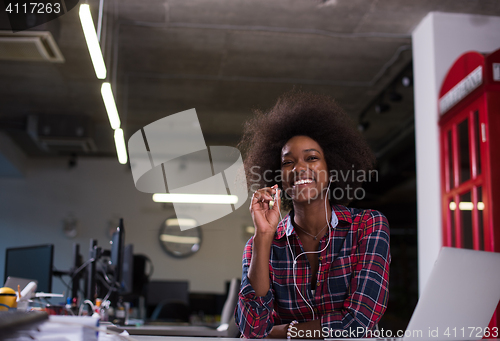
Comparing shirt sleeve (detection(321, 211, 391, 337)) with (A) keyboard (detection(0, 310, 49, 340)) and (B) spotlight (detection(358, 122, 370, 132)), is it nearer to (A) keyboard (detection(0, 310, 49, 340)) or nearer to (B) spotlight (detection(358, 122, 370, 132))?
(A) keyboard (detection(0, 310, 49, 340))

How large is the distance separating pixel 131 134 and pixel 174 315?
3.04 metres

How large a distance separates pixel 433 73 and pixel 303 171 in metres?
2.31

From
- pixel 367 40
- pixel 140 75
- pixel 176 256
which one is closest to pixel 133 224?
pixel 176 256

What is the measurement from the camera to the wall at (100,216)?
25.6 ft

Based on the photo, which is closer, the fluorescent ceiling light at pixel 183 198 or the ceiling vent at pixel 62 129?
the ceiling vent at pixel 62 129

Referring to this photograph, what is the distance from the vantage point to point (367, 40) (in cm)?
428

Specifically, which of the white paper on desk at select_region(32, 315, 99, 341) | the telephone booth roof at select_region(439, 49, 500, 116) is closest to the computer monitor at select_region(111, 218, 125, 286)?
the white paper on desk at select_region(32, 315, 99, 341)

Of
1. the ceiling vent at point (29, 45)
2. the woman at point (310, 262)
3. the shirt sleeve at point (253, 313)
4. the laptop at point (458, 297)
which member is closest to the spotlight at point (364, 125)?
the ceiling vent at point (29, 45)

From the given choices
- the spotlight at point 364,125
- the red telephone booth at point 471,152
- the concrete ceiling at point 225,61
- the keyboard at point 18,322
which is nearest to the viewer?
the keyboard at point 18,322

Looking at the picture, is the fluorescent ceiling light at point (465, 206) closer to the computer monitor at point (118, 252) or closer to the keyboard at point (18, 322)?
the computer monitor at point (118, 252)

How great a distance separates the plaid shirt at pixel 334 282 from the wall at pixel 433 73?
2.01m

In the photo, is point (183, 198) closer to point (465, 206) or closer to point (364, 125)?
point (364, 125)

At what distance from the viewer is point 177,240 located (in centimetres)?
822

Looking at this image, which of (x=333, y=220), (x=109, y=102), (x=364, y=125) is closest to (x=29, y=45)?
(x=109, y=102)
